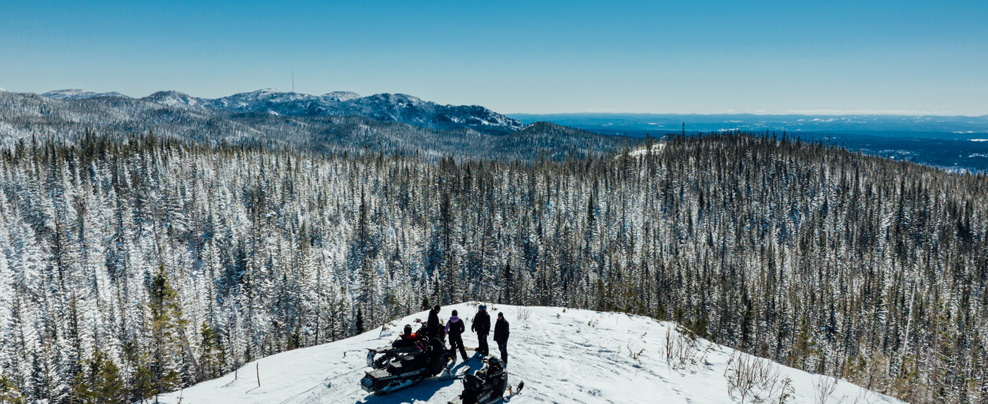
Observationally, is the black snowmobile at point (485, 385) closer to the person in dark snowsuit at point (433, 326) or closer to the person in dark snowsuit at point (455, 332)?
the person in dark snowsuit at point (455, 332)

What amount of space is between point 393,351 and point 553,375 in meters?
5.52

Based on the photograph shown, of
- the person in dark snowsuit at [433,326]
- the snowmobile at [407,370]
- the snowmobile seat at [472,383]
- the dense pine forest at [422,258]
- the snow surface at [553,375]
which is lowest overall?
the dense pine forest at [422,258]

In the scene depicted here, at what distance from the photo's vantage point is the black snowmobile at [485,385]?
1286cm

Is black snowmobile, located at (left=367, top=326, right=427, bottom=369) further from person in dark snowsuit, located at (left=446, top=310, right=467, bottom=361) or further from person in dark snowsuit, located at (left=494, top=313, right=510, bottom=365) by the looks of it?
person in dark snowsuit, located at (left=494, top=313, right=510, bottom=365)

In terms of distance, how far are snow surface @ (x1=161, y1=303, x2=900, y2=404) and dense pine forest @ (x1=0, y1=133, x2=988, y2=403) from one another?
38204 mm

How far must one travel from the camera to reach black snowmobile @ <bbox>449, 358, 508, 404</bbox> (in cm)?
1286

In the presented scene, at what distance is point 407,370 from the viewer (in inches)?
588

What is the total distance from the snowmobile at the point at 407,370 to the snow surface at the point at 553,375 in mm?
321

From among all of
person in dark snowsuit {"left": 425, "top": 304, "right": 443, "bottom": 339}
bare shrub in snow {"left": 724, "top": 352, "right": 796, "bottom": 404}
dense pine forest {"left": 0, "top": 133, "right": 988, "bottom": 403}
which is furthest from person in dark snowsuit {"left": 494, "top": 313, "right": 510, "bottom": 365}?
dense pine forest {"left": 0, "top": 133, "right": 988, "bottom": 403}

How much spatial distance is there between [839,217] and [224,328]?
219064mm

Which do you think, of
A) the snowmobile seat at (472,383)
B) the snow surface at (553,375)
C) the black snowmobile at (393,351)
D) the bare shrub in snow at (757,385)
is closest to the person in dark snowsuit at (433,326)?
the black snowmobile at (393,351)

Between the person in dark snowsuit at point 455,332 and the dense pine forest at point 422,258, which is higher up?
the person in dark snowsuit at point 455,332

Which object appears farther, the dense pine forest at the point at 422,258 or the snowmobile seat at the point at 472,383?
the dense pine forest at the point at 422,258

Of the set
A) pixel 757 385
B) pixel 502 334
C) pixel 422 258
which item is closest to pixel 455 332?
pixel 502 334
